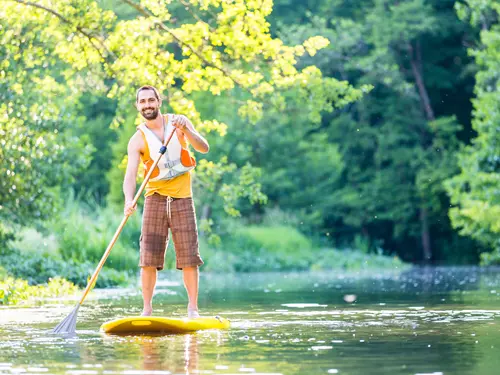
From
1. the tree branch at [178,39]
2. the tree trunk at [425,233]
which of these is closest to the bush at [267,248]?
the tree trunk at [425,233]

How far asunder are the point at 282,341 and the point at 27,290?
822cm

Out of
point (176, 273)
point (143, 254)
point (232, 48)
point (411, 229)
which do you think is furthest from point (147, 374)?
point (411, 229)

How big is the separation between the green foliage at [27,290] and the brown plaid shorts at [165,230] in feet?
14.7

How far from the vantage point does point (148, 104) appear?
10508mm

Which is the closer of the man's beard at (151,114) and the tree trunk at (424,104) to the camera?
the man's beard at (151,114)

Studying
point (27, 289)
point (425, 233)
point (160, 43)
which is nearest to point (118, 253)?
point (27, 289)

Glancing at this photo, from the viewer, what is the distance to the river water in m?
7.34

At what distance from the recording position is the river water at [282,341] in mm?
7340

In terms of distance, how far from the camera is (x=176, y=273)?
26.8m

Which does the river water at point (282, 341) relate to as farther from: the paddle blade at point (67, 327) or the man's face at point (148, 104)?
the man's face at point (148, 104)

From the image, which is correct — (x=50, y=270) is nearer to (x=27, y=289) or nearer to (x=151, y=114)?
(x=27, y=289)

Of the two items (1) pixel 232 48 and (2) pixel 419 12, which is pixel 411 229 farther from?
(1) pixel 232 48

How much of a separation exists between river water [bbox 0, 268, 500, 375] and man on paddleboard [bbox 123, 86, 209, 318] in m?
0.71

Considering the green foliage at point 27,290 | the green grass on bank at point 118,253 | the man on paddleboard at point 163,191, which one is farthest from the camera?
the green grass on bank at point 118,253
